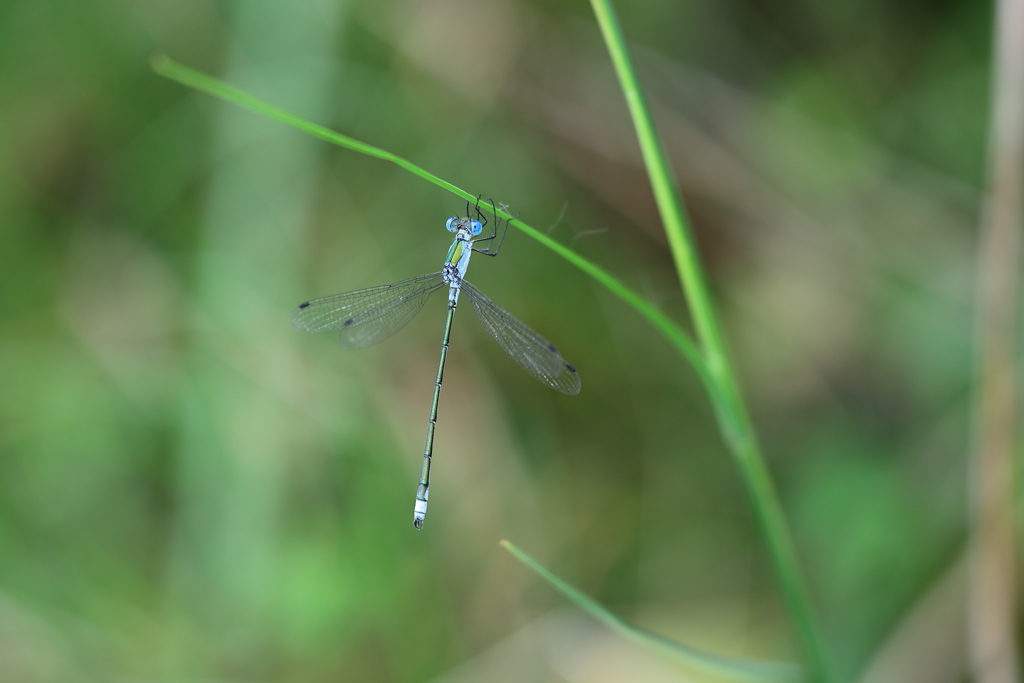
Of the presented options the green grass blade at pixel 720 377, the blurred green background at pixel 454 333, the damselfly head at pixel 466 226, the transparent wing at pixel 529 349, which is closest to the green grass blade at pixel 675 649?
the green grass blade at pixel 720 377

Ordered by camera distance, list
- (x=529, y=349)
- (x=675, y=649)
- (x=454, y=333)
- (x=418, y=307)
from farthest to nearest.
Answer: (x=454, y=333) → (x=418, y=307) → (x=529, y=349) → (x=675, y=649)

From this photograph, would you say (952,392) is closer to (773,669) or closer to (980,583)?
(980,583)

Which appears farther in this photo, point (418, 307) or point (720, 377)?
point (418, 307)

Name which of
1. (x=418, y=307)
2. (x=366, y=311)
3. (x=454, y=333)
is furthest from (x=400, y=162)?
(x=454, y=333)

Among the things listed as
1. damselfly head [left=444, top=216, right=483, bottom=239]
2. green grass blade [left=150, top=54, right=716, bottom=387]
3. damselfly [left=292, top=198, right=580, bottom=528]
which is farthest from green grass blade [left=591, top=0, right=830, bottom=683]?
damselfly head [left=444, top=216, right=483, bottom=239]

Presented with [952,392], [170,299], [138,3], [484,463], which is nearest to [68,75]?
[138,3]

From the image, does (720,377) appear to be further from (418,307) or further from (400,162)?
(418,307)

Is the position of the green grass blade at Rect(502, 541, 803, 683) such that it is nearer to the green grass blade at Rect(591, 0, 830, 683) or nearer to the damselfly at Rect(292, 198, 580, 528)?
the green grass blade at Rect(591, 0, 830, 683)

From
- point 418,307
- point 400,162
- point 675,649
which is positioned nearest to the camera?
point 400,162

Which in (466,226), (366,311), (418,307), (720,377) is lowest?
(720,377)
